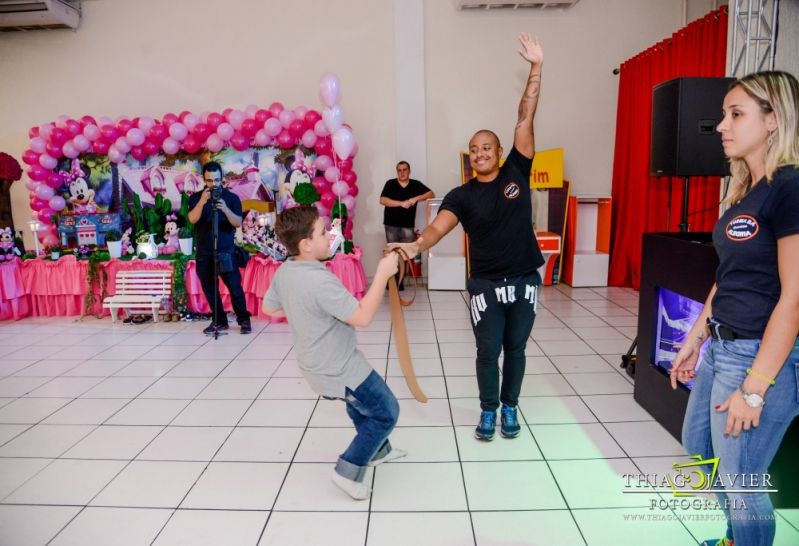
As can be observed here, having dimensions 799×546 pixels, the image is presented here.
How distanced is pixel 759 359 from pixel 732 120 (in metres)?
0.64

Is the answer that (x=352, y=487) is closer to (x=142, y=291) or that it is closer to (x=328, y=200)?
(x=142, y=291)

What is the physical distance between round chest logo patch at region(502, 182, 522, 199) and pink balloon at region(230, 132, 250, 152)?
4.51 m

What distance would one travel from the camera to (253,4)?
6770 millimetres

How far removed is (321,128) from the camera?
234 inches

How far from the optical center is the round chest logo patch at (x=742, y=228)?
1.31 meters

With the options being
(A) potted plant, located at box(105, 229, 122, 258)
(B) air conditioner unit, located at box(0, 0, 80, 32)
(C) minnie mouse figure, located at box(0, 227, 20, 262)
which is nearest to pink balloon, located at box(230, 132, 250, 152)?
(A) potted plant, located at box(105, 229, 122, 258)

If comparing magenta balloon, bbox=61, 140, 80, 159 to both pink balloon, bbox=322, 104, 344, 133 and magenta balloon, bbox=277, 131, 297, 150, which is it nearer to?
magenta balloon, bbox=277, 131, 297, 150

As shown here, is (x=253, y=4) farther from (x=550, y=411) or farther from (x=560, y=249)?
(x=550, y=411)

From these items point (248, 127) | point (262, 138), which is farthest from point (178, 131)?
point (262, 138)

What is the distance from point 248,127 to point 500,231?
14.8 feet

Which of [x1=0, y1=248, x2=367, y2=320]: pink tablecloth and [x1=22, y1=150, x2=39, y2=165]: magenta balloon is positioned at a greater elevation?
[x1=22, y1=150, x2=39, y2=165]: magenta balloon

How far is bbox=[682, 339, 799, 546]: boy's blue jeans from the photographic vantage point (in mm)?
1305

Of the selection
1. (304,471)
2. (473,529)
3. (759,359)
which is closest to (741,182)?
(759,359)

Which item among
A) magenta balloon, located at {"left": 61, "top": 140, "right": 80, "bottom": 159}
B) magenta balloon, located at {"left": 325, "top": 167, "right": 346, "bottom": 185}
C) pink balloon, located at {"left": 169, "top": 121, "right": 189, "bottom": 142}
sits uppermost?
pink balloon, located at {"left": 169, "top": 121, "right": 189, "bottom": 142}
